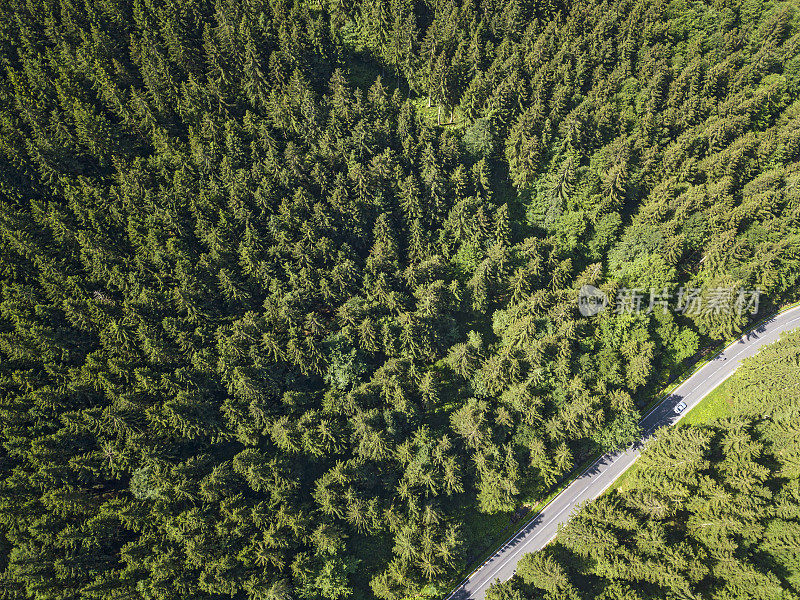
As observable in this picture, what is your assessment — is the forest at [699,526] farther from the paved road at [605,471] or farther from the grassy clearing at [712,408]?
the grassy clearing at [712,408]

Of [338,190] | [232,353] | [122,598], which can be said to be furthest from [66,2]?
[122,598]

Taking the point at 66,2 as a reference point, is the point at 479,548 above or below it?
below

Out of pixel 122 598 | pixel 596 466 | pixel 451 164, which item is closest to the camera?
pixel 122 598

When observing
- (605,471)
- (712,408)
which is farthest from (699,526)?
(712,408)

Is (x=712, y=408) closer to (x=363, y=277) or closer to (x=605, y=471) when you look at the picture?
(x=605, y=471)

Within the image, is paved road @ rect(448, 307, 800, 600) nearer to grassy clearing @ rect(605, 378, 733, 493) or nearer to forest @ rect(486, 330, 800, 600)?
grassy clearing @ rect(605, 378, 733, 493)

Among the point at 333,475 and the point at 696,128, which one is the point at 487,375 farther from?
the point at 696,128

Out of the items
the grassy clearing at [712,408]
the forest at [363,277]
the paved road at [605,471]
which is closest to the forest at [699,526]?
the forest at [363,277]
